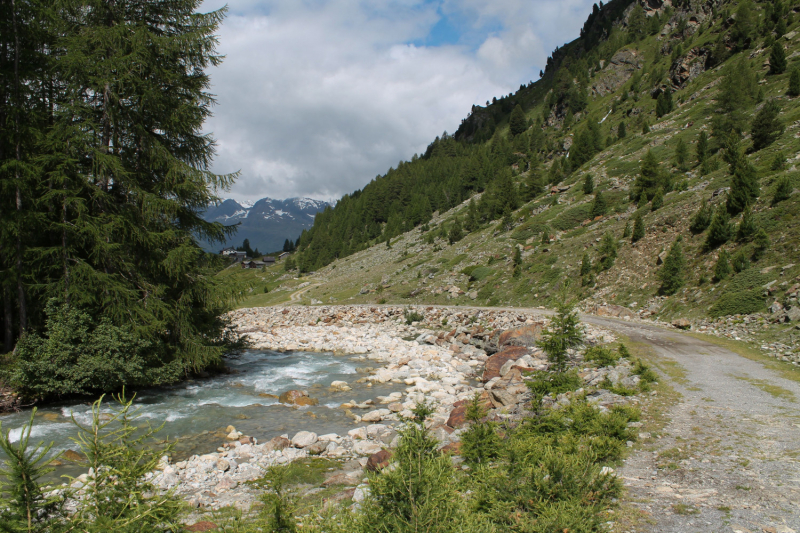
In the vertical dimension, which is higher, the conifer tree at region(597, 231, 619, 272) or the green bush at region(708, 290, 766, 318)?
the conifer tree at region(597, 231, 619, 272)

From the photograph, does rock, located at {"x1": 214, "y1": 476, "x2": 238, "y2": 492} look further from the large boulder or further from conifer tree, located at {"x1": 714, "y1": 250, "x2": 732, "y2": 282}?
conifer tree, located at {"x1": 714, "y1": 250, "x2": 732, "y2": 282}

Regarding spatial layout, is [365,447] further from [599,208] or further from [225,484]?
[599,208]

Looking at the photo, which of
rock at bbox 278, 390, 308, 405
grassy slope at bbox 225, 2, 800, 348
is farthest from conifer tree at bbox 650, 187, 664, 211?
rock at bbox 278, 390, 308, 405

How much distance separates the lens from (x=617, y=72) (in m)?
111

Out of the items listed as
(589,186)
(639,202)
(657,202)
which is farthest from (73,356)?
(589,186)

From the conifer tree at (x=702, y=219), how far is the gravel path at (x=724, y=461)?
18.3m

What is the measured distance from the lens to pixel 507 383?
543 inches

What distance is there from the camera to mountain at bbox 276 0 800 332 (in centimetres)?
2180

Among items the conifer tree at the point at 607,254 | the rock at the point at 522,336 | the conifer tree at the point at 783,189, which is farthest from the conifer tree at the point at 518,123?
the rock at the point at 522,336

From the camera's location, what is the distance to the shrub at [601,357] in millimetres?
13305

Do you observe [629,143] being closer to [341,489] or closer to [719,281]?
[719,281]

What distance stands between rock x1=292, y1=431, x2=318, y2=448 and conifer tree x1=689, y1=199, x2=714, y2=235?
28.6 metres

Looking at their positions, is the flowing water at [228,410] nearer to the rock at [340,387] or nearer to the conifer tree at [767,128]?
the rock at [340,387]

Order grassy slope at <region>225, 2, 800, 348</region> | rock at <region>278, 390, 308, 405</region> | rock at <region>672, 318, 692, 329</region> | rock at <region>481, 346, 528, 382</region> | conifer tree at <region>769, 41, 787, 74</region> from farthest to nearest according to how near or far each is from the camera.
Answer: conifer tree at <region>769, 41, 787, 74</region> < grassy slope at <region>225, 2, 800, 348</region> < rock at <region>672, 318, 692, 329</region> < rock at <region>481, 346, 528, 382</region> < rock at <region>278, 390, 308, 405</region>
